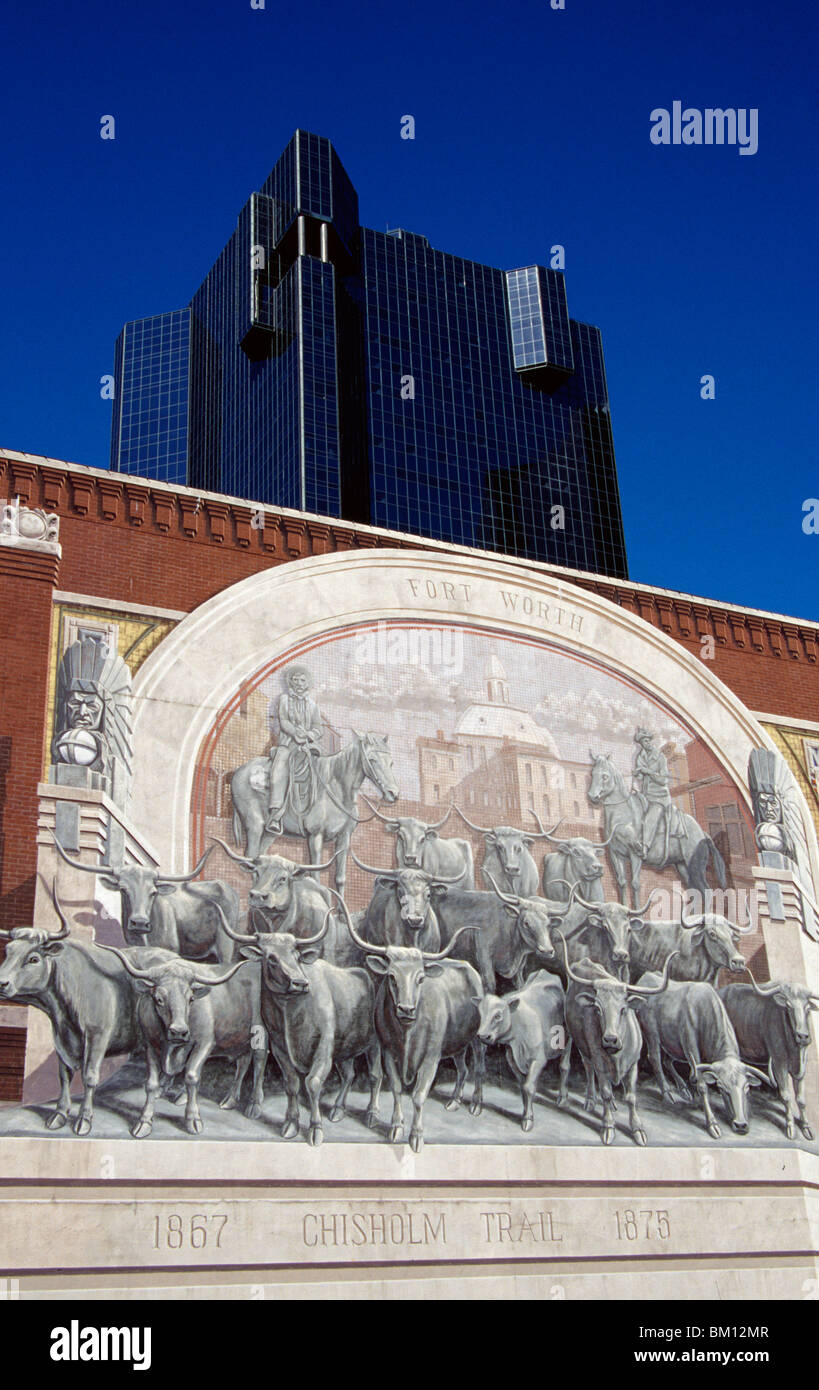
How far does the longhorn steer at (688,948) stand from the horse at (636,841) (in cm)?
111

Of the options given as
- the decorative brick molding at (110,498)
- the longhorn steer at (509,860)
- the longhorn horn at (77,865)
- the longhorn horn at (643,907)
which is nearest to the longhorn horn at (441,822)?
the longhorn steer at (509,860)

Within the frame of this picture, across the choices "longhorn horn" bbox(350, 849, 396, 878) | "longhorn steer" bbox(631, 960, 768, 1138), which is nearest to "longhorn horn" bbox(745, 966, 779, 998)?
"longhorn steer" bbox(631, 960, 768, 1138)

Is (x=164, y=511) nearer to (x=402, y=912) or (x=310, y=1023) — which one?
(x=402, y=912)

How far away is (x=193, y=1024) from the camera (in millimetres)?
21766

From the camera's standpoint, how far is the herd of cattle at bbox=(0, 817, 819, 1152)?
2162 centimetres

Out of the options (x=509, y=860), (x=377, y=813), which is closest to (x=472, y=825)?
(x=509, y=860)

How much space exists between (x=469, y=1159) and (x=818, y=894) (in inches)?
411

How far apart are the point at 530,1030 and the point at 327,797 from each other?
534 cm

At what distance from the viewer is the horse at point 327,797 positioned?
25.1 meters

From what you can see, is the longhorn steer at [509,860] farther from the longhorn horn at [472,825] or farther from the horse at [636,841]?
the horse at [636,841]

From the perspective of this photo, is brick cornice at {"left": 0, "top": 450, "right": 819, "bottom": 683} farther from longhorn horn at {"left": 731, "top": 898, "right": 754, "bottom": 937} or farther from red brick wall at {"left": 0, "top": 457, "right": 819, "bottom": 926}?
longhorn horn at {"left": 731, "top": 898, "right": 754, "bottom": 937}
